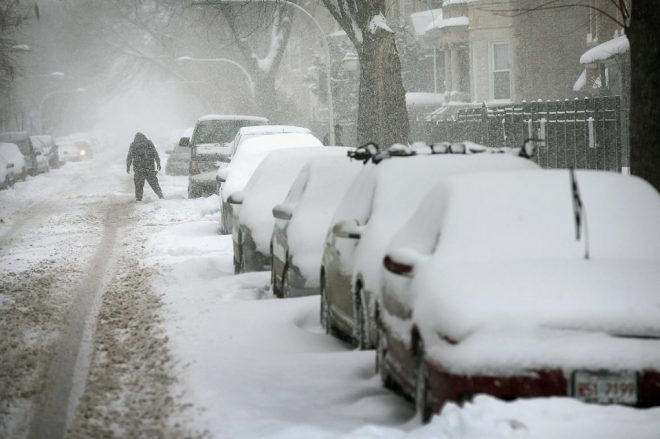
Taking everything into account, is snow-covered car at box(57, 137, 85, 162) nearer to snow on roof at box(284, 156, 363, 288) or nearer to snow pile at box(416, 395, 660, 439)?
snow on roof at box(284, 156, 363, 288)

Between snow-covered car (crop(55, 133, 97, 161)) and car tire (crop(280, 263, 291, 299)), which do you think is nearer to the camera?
car tire (crop(280, 263, 291, 299))

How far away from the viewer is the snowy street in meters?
5.87

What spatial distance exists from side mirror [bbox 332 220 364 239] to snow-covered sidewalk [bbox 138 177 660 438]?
0.87 metres

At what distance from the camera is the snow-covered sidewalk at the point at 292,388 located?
5625mm

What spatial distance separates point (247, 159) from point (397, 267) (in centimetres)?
1259

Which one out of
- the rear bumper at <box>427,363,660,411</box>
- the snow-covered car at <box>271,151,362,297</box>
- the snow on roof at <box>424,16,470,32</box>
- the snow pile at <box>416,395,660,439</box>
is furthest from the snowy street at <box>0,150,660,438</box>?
the snow on roof at <box>424,16,470,32</box>

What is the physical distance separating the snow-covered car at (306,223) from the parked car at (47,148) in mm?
43866

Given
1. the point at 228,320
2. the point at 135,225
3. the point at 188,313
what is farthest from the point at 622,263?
the point at 135,225

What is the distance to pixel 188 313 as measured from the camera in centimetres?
1116

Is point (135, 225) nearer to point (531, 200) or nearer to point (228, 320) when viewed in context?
point (228, 320)

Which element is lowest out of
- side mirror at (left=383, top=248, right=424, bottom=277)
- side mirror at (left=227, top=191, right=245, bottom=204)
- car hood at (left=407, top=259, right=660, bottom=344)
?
side mirror at (left=227, top=191, right=245, bottom=204)

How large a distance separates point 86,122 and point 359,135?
94.5m

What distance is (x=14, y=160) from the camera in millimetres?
41406

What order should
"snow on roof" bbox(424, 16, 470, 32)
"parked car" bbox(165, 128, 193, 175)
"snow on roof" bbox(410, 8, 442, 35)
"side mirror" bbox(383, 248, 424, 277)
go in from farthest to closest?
"snow on roof" bbox(410, 8, 442, 35), "snow on roof" bbox(424, 16, 470, 32), "parked car" bbox(165, 128, 193, 175), "side mirror" bbox(383, 248, 424, 277)
